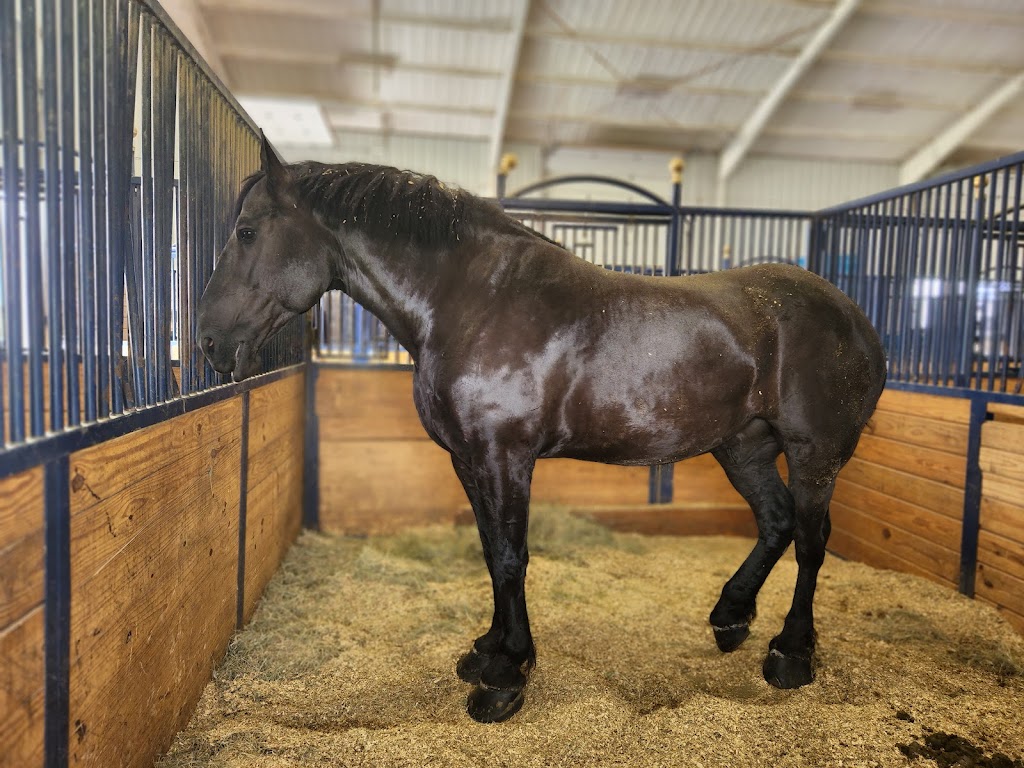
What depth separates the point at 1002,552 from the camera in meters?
2.60

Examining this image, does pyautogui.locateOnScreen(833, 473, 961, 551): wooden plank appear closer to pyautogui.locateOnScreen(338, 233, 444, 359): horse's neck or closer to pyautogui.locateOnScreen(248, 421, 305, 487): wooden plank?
pyautogui.locateOnScreen(338, 233, 444, 359): horse's neck

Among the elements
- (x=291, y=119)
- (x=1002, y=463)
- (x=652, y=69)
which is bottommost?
(x=1002, y=463)

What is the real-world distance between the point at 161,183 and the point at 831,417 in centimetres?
227

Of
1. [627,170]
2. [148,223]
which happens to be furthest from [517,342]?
[627,170]

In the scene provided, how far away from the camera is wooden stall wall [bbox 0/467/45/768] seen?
1.00 m

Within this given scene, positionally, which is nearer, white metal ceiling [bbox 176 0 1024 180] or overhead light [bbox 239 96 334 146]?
white metal ceiling [bbox 176 0 1024 180]

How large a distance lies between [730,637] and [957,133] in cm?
1258

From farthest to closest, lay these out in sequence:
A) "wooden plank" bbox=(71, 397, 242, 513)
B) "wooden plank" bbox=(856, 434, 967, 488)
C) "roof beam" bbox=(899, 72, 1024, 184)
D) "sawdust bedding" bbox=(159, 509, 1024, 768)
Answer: "roof beam" bbox=(899, 72, 1024, 184), "wooden plank" bbox=(856, 434, 967, 488), "sawdust bedding" bbox=(159, 509, 1024, 768), "wooden plank" bbox=(71, 397, 242, 513)

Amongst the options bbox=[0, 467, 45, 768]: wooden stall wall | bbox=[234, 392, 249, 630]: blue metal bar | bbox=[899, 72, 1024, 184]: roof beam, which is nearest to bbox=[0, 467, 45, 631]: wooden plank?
bbox=[0, 467, 45, 768]: wooden stall wall

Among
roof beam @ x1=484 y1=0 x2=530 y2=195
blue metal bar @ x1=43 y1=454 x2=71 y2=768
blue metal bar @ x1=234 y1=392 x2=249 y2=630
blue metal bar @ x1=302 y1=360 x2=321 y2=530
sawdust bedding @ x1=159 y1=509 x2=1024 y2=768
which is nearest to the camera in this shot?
blue metal bar @ x1=43 y1=454 x2=71 y2=768

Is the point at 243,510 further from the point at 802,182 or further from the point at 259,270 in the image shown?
the point at 802,182

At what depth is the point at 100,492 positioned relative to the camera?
1.29 meters

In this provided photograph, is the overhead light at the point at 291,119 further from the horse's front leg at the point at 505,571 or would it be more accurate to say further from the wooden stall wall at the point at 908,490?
the wooden stall wall at the point at 908,490

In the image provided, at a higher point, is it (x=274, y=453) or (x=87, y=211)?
(x=87, y=211)
